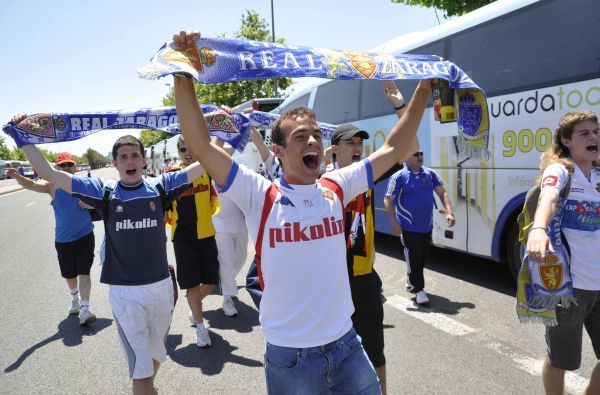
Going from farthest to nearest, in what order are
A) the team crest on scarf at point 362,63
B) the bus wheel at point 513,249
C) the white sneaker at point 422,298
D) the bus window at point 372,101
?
the bus window at point 372,101, the bus wheel at point 513,249, the white sneaker at point 422,298, the team crest on scarf at point 362,63

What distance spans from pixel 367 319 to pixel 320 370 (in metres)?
1.01

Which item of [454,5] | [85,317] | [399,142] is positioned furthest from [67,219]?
[454,5]

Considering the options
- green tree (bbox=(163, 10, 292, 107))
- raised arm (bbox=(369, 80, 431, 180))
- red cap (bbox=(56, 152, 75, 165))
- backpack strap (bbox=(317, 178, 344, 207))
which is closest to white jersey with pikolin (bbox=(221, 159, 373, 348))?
backpack strap (bbox=(317, 178, 344, 207))

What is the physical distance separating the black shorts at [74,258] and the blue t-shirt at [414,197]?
3672 millimetres

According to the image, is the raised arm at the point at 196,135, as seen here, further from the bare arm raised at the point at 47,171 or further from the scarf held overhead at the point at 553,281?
the scarf held overhead at the point at 553,281

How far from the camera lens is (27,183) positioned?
4.39 m

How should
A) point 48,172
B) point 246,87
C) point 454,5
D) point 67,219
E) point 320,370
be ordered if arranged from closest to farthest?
1. point 320,370
2. point 48,172
3. point 67,219
4. point 454,5
5. point 246,87

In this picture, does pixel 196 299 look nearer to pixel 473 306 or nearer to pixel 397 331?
pixel 397 331

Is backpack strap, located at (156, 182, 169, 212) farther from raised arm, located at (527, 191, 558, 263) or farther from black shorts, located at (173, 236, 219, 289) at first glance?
raised arm, located at (527, 191, 558, 263)

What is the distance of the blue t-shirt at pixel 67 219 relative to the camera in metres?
5.31

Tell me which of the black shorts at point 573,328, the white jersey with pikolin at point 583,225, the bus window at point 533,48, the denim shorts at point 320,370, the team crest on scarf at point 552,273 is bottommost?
the black shorts at point 573,328

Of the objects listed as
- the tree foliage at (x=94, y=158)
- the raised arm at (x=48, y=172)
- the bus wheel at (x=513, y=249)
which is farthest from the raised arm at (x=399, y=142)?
the tree foliage at (x=94, y=158)

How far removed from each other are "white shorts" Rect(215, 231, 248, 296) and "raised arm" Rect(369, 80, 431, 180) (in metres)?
3.32

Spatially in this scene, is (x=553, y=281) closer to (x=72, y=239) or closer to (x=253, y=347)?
(x=253, y=347)
